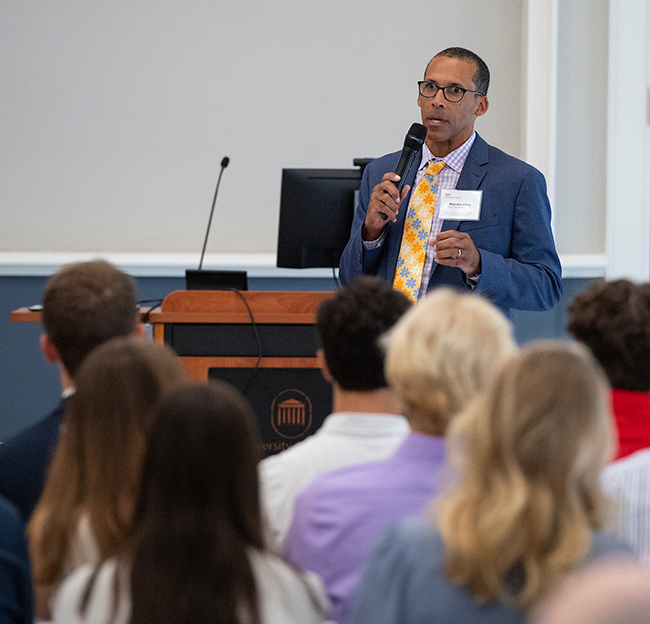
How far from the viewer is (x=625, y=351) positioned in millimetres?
1455

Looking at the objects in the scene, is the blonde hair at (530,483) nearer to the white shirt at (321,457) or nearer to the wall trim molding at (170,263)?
the white shirt at (321,457)

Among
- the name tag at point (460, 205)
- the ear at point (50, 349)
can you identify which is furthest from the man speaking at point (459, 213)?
the ear at point (50, 349)

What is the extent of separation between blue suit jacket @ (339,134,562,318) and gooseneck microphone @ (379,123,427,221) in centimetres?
20

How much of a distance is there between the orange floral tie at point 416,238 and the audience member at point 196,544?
1662 mm

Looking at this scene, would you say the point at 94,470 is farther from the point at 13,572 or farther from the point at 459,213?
the point at 459,213

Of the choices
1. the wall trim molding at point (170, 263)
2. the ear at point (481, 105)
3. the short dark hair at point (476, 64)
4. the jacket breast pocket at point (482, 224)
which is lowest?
the wall trim molding at point (170, 263)

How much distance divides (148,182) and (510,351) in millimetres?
3443

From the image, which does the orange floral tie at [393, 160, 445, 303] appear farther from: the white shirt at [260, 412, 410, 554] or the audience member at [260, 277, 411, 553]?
the white shirt at [260, 412, 410, 554]

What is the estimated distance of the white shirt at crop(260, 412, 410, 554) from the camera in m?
1.35

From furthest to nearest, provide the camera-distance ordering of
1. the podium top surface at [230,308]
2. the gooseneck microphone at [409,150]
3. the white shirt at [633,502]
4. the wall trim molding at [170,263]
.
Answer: the wall trim molding at [170,263], the podium top surface at [230,308], the gooseneck microphone at [409,150], the white shirt at [633,502]

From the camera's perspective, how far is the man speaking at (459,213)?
101 inches

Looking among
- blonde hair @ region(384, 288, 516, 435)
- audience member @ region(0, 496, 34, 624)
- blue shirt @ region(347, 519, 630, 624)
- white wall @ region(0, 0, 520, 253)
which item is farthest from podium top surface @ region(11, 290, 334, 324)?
white wall @ region(0, 0, 520, 253)

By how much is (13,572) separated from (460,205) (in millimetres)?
1784

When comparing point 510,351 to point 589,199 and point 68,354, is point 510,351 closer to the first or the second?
point 68,354
